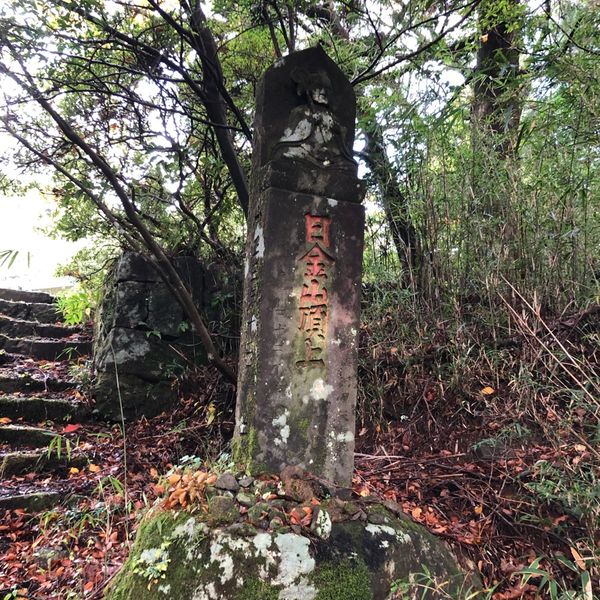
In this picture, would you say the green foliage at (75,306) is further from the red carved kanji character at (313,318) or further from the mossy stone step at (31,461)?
the red carved kanji character at (313,318)

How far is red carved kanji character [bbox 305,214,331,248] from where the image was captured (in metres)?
2.58

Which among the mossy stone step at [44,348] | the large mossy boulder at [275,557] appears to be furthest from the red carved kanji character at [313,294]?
the mossy stone step at [44,348]

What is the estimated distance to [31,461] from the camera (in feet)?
11.8

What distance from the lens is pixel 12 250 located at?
9.05 ft

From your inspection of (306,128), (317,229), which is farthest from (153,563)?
(306,128)

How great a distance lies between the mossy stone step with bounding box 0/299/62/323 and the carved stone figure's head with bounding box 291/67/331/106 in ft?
17.4

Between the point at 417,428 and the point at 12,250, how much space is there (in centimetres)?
298

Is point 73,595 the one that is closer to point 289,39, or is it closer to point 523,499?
point 523,499

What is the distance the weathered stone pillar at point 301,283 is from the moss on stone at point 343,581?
53cm

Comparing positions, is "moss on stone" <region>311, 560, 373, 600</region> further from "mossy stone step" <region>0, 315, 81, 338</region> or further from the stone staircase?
"mossy stone step" <region>0, 315, 81, 338</region>

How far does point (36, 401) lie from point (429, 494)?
353 centimetres

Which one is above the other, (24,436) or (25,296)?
(25,296)

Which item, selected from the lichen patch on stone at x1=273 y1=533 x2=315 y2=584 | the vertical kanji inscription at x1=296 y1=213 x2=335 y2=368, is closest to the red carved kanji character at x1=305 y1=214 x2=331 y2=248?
the vertical kanji inscription at x1=296 y1=213 x2=335 y2=368

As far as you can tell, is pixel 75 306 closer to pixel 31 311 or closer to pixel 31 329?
pixel 31 329
